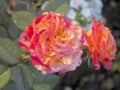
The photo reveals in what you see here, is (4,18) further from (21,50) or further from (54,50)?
(54,50)

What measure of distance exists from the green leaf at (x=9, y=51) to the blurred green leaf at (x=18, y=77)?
0.02 meters

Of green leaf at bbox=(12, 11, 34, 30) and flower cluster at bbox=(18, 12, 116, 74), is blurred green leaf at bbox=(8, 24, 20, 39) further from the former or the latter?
flower cluster at bbox=(18, 12, 116, 74)

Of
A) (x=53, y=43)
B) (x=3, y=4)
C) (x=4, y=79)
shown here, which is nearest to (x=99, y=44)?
(x=53, y=43)

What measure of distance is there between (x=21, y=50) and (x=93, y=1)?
0.61m

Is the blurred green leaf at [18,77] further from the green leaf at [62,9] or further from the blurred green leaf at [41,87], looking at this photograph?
the green leaf at [62,9]

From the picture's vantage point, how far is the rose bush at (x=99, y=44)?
87 cm

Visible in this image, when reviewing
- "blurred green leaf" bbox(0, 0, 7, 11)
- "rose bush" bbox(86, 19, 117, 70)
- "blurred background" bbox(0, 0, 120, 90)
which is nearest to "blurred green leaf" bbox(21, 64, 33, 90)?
"blurred background" bbox(0, 0, 120, 90)

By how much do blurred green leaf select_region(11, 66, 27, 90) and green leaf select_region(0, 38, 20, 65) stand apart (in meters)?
0.02

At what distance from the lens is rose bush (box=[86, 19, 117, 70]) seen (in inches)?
34.2

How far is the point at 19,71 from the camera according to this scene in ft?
2.98

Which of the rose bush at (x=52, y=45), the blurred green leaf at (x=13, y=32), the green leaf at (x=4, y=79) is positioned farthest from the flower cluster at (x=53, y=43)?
the blurred green leaf at (x=13, y=32)

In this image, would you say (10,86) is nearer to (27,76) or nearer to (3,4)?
(27,76)

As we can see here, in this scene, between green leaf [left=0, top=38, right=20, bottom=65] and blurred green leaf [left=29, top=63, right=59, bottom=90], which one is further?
blurred green leaf [left=29, top=63, right=59, bottom=90]

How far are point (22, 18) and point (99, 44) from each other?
20 cm
